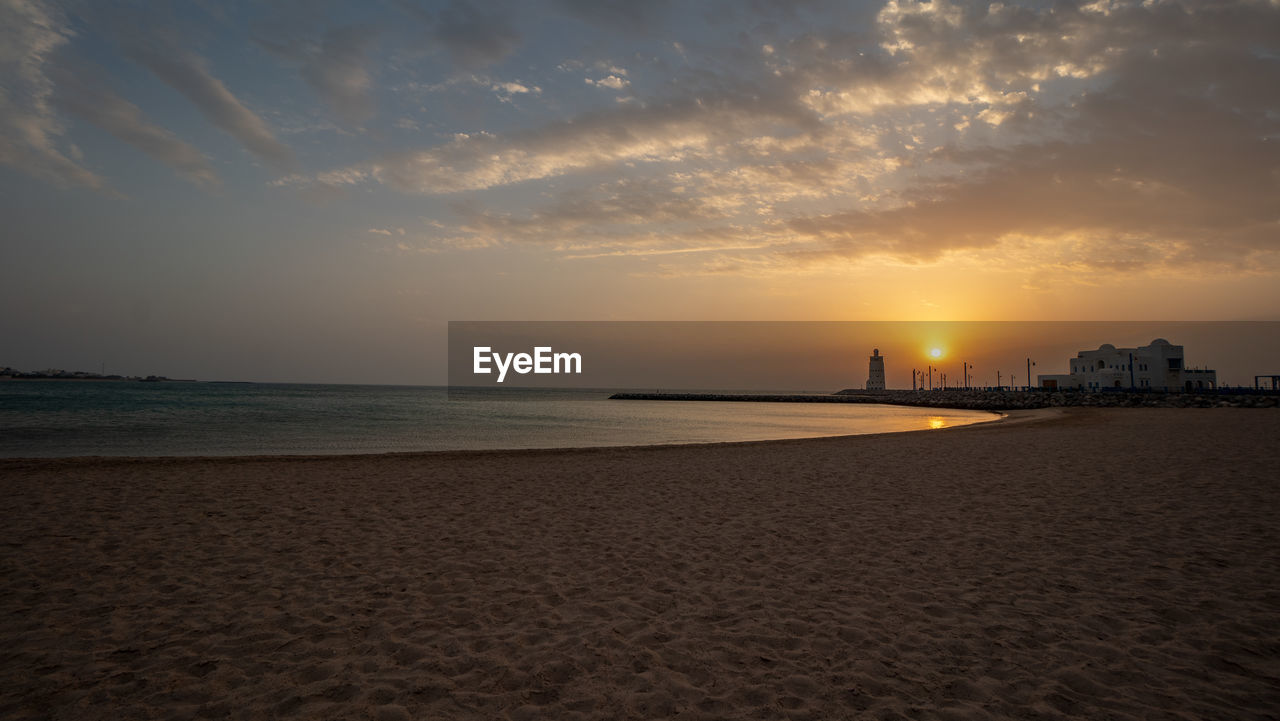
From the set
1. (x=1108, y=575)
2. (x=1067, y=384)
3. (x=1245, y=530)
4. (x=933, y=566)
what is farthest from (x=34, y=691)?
(x=1067, y=384)

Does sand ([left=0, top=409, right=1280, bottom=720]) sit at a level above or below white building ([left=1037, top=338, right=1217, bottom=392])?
below

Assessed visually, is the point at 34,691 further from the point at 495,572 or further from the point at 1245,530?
the point at 1245,530

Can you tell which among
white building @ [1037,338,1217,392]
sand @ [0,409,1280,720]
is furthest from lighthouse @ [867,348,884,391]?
sand @ [0,409,1280,720]

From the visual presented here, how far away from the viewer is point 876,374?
17262 cm

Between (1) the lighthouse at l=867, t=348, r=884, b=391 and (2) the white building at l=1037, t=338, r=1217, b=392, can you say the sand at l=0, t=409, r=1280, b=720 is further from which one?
(1) the lighthouse at l=867, t=348, r=884, b=391

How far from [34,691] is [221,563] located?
10.4 feet

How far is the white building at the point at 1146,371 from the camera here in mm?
85250

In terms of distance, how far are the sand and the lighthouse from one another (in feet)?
554

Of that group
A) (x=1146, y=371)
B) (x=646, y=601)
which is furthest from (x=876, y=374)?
(x=646, y=601)

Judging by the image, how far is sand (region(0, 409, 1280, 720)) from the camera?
423 centimetres

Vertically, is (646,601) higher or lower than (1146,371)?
lower

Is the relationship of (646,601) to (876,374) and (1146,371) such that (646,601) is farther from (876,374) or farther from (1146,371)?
(876,374)

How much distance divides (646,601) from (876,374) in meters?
180

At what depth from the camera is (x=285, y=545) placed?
27.0 feet
